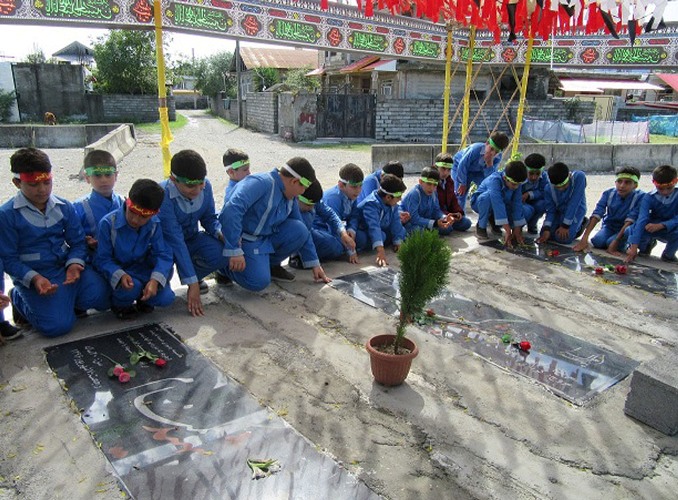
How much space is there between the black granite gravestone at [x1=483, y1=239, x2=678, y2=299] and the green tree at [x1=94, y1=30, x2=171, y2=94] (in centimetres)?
2437

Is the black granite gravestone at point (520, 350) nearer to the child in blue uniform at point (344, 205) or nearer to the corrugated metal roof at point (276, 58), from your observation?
the child in blue uniform at point (344, 205)

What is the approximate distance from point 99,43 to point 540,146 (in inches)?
911

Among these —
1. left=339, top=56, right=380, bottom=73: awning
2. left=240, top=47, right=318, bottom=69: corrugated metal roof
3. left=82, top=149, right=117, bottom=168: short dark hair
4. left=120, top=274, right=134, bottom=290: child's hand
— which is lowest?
left=120, top=274, right=134, bottom=290: child's hand

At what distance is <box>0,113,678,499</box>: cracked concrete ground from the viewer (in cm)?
220

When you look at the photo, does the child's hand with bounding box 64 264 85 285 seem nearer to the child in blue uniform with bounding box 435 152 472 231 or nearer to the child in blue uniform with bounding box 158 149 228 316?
the child in blue uniform with bounding box 158 149 228 316

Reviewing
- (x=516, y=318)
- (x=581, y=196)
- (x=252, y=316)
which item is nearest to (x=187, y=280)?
(x=252, y=316)

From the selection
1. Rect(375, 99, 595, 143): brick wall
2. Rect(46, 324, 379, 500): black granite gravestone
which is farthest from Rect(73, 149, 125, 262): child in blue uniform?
Rect(375, 99, 595, 143): brick wall

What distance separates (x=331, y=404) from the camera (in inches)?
108

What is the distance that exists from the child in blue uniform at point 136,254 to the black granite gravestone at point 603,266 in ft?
12.9

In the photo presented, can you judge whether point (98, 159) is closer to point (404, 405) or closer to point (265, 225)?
point (265, 225)

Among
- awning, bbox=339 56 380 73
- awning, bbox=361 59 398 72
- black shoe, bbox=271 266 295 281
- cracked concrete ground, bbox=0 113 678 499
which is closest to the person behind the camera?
cracked concrete ground, bbox=0 113 678 499

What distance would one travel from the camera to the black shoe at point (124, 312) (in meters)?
3.69

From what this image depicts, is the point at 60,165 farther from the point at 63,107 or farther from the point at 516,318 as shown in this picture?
the point at 63,107

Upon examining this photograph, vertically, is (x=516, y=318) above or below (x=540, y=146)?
below
